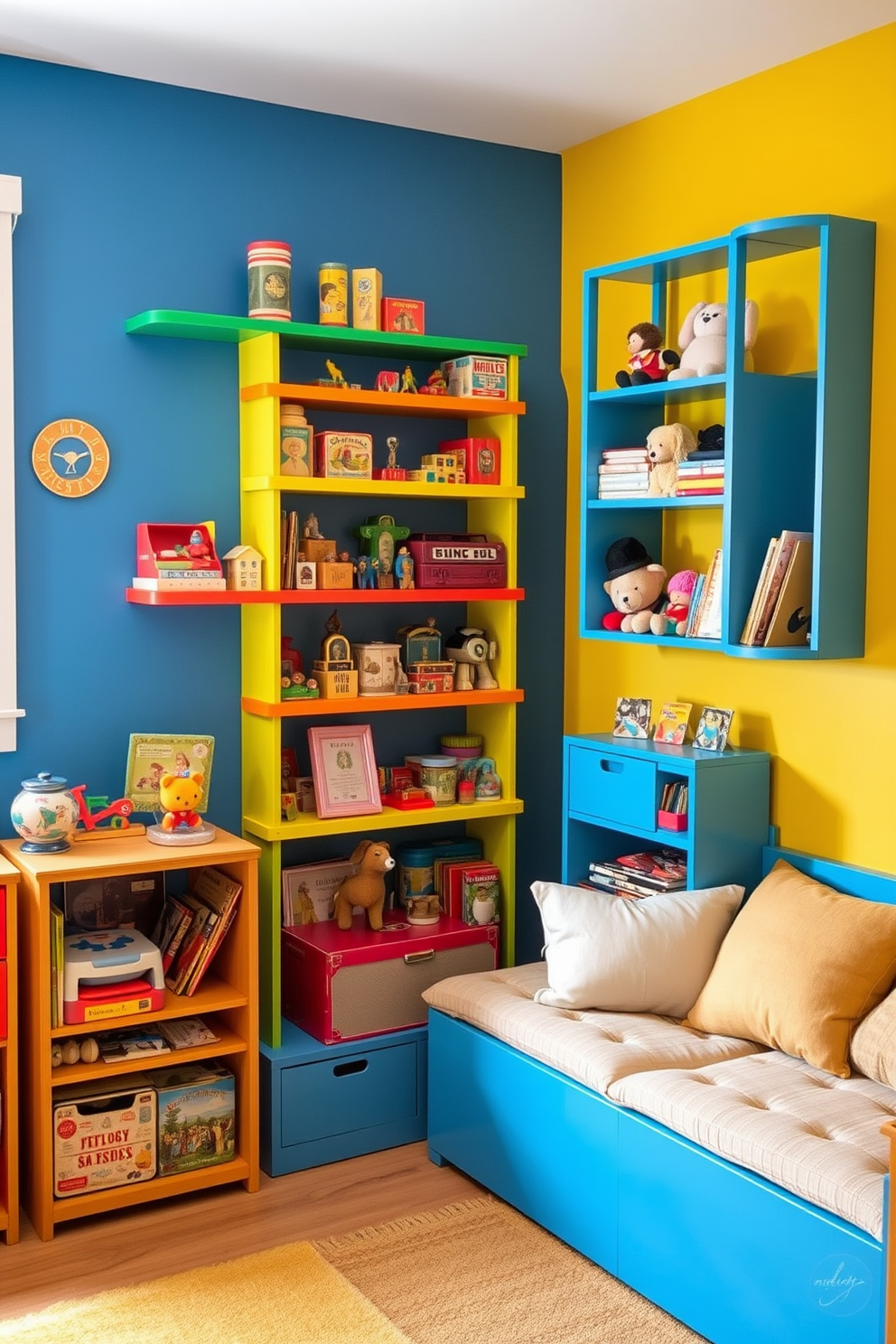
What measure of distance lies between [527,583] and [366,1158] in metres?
1.60

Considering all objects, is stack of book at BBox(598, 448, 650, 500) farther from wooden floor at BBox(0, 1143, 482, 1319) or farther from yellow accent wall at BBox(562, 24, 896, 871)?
wooden floor at BBox(0, 1143, 482, 1319)

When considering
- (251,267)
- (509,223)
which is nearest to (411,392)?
(251,267)

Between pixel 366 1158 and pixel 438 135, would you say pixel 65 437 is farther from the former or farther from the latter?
pixel 366 1158

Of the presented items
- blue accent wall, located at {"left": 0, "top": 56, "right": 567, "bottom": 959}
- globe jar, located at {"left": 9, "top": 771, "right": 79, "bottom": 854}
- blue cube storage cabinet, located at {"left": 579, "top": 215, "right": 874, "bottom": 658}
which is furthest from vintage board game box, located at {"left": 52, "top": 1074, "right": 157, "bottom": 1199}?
blue cube storage cabinet, located at {"left": 579, "top": 215, "right": 874, "bottom": 658}

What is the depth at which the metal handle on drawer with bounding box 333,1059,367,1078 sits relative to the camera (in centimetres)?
321

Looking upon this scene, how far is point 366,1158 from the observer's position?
10.5 ft

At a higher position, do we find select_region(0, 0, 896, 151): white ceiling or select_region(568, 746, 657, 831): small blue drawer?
select_region(0, 0, 896, 151): white ceiling

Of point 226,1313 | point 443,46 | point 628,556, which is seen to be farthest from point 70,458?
point 226,1313

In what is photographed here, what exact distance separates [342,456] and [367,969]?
4.06 feet

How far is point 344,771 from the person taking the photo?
11.1 feet

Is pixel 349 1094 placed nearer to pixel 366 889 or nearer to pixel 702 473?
pixel 366 889

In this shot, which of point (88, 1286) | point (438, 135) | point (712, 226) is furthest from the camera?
point (438, 135)

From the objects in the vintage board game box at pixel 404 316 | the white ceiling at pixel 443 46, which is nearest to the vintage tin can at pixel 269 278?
the vintage board game box at pixel 404 316

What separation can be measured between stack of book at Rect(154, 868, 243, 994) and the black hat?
1212mm
